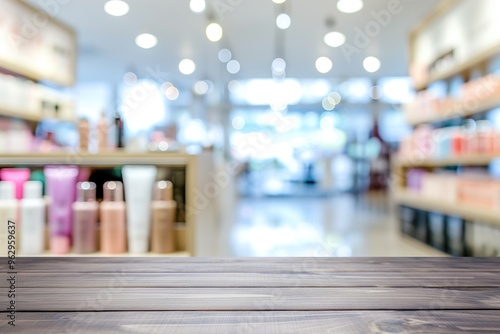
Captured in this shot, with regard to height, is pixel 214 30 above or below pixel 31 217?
above

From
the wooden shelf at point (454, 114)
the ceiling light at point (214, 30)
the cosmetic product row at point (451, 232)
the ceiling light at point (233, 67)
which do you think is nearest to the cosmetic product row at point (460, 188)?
the cosmetic product row at point (451, 232)

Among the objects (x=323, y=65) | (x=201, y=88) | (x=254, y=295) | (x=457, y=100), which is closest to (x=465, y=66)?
(x=457, y=100)

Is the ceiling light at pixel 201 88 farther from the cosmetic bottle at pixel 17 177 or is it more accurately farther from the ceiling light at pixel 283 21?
the cosmetic bottle at pixel 17 177

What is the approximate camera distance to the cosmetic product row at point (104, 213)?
1.48 m

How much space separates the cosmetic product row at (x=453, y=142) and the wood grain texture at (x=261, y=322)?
2.61 meters

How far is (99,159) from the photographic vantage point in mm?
1563

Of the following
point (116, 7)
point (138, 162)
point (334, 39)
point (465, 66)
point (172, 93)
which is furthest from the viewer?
point (172, 93)

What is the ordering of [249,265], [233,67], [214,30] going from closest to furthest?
[249,265] < [214,30] < [233,67]

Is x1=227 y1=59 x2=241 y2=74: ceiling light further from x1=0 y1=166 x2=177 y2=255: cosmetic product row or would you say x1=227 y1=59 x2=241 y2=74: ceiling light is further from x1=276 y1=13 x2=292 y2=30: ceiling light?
x1=0 y1=166 x2=177 y2=255: cosmetic product row

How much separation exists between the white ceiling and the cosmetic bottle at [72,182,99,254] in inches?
38.1

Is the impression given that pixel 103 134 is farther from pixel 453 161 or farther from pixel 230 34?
pixel 230 34

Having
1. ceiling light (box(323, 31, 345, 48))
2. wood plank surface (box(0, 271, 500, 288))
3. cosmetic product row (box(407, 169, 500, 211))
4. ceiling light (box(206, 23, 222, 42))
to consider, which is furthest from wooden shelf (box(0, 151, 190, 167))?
ceiling light (box(323, 31, 345, 48))

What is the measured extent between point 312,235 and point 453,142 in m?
1.68

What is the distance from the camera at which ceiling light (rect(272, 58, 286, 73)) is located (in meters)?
6.29
